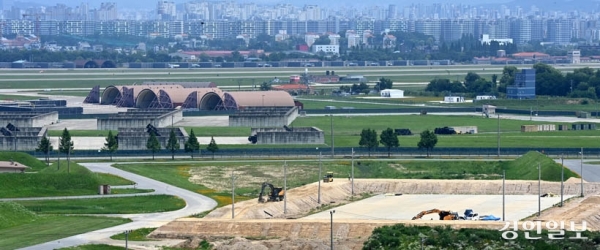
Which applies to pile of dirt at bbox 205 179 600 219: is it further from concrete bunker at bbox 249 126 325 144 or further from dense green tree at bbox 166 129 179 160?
concrete bunker at bbox 249 126 325 144

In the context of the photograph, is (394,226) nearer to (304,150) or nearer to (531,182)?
(531,182)

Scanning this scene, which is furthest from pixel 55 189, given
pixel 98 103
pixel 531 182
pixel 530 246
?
pixel 98 103

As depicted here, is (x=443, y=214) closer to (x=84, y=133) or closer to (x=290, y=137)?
(x=290, y=137)

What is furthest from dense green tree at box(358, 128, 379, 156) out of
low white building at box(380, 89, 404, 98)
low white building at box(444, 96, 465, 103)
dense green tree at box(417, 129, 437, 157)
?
low white building at box(380, 89, 404, 98)

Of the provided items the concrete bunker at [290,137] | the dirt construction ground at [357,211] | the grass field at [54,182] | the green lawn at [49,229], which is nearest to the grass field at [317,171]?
the dirt construction ground at [357,211]

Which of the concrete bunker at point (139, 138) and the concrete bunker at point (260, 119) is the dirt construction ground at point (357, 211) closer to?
the concrete bunker at point (139, 138)

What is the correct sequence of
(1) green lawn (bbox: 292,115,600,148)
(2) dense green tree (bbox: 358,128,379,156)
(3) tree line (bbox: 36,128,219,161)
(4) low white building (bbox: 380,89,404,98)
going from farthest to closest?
(4) low white building (bbox: 380,89,404,98)
(1) green lawn (bbox: 292,115,600,148)
(2) dense green tree (bbox: 358,128,379,156)
(3) tree line (bbox: 36,128,219,161)

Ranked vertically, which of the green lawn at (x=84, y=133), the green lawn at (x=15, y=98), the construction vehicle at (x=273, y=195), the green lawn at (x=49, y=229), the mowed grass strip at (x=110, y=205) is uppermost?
the green lawn at (x=15, y=98)
